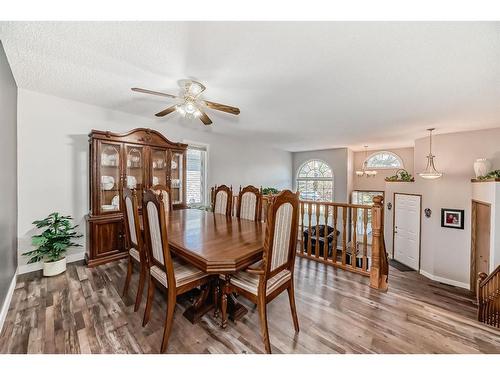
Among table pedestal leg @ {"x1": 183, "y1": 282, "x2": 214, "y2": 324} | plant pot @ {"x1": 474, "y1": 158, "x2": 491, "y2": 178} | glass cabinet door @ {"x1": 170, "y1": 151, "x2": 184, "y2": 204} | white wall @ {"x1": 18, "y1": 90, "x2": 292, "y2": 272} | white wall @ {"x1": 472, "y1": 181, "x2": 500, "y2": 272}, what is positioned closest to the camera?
table pedestal leg @ {"x1": 183, "y1": 282, "x2": 214, "y2": 324}

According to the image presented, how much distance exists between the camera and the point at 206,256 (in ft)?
4.47

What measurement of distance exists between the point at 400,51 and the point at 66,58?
10.0 feet

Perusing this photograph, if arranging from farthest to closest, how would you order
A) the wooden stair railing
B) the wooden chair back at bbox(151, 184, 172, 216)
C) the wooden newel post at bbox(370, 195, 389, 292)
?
1. the wooden chair back at bbox(151, 184, 172, 216)
2. the wooden stair railing
3. the wooden newel post at bbox(370, 195, 389, 292)

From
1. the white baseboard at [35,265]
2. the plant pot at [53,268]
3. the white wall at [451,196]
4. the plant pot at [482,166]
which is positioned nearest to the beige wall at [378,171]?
the white wall at [451,196]

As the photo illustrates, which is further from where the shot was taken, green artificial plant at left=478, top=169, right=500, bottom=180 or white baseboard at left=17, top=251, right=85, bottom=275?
green artificial plant at left=478, top=169, right=500, bottom=180

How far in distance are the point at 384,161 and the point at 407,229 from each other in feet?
8.77

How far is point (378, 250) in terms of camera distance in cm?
233

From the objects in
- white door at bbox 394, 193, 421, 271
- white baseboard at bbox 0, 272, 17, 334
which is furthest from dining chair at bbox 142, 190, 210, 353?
white door at bbox 394, 193, 421, 271

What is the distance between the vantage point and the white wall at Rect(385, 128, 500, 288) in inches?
168

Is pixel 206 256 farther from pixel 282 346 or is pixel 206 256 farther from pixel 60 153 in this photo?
pixel 60 153

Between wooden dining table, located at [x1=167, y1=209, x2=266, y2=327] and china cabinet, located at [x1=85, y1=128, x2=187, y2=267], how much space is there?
4.35ft

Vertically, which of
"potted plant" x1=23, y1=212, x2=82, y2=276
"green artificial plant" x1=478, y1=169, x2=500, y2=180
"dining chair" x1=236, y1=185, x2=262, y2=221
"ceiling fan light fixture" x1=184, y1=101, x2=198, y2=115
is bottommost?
"potted plant" x1=23, y1=212, x2=82, y2=276

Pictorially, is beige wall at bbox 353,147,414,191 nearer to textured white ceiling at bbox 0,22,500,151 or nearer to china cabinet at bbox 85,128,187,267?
textured white ceiling at bbox 0,22,500,151

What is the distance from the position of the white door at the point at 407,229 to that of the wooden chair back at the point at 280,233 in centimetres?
535
